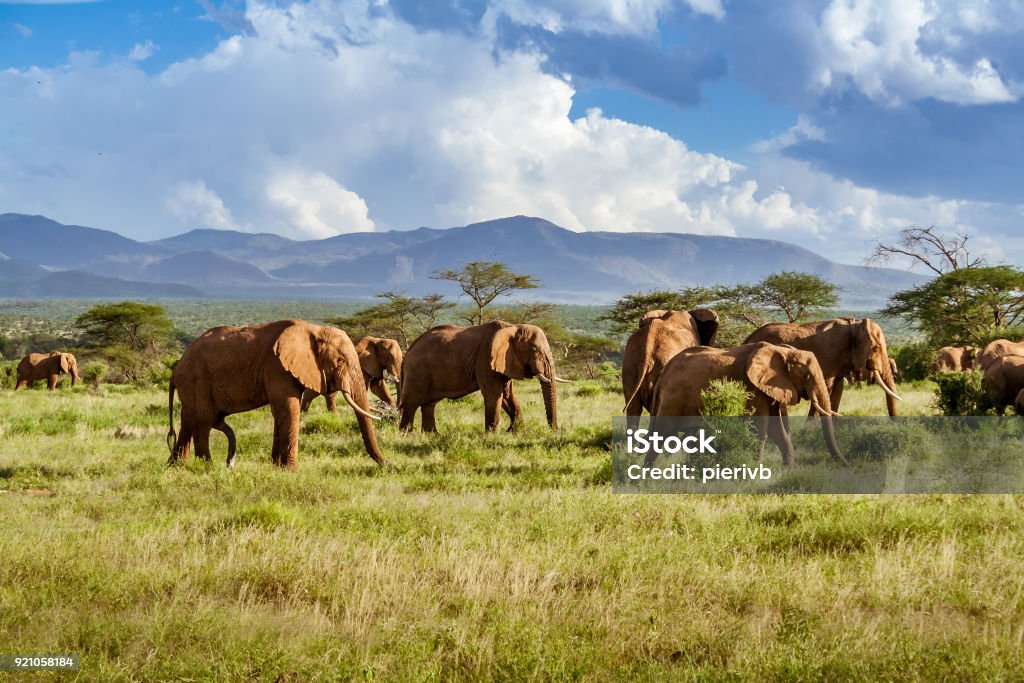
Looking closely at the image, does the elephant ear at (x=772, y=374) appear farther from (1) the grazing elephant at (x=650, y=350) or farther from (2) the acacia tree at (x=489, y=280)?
(2) the acacia tree at (x=489, y=280)

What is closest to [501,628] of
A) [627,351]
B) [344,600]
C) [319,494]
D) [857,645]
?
[344,600]

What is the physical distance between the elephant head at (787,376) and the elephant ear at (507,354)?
17.6 ft

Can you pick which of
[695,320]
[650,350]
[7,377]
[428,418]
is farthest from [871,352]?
[7,377]

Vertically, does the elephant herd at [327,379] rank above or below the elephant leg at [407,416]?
above

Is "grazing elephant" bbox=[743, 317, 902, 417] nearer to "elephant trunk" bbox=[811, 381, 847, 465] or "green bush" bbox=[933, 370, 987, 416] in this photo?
"green bush" bbox=[933, 370, 987, 416]

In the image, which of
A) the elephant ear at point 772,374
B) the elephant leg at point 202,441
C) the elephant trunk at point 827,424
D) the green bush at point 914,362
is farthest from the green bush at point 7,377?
the green bush at point 914,362

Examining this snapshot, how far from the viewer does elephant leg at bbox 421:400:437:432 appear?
53.2 ft

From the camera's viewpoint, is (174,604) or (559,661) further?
(174,604)

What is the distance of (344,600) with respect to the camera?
19.0 feet

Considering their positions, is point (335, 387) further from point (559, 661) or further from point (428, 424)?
point (559, 661)

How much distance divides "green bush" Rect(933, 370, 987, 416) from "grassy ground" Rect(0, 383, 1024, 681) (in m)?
7.08

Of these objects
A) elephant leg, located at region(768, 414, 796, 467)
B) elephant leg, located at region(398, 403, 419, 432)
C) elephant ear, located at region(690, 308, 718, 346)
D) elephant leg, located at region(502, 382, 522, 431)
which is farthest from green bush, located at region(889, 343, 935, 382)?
elephant leg, located at region(768, 414, 796, 467)

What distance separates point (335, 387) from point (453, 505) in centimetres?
373

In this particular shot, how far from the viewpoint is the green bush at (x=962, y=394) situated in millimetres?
15289
